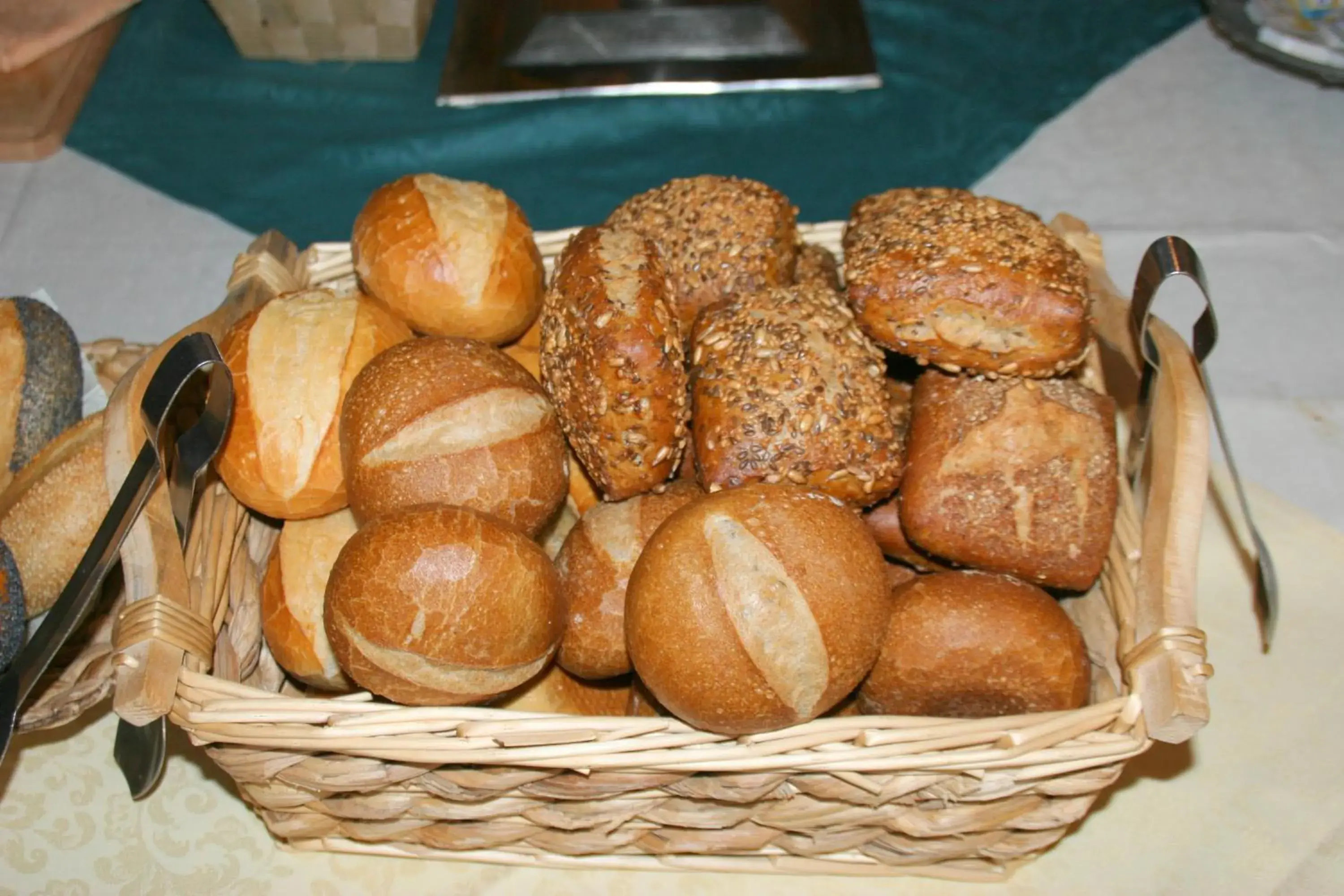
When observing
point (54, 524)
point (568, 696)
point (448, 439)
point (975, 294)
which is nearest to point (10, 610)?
point (54, 524)

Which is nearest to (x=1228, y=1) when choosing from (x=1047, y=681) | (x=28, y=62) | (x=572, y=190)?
(x=572, y=190)

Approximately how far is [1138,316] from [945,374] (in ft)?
0.75

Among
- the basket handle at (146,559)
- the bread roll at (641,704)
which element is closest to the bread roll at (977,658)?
the bread roll at (641,704)

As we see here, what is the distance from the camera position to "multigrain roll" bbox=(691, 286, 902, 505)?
44.4 inches

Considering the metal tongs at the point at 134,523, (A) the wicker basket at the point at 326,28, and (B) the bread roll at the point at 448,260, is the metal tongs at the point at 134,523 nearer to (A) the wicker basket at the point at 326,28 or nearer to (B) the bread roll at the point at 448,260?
(B) the bread roll at the point at 448,260

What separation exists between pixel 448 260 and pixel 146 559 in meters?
0.49

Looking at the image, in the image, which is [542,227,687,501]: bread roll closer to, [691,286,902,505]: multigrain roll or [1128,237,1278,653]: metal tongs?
[691,286,902,505]: multigrain roll

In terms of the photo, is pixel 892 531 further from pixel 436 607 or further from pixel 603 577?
pixel 436 607

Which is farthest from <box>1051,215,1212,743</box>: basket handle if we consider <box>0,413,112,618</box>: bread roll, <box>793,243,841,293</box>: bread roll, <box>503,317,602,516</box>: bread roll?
<box>0,413,112,618</box>: bread roll

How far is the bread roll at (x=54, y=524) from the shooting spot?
3.99 feet

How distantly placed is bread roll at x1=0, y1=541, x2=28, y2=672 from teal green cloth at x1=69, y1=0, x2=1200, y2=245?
107cm

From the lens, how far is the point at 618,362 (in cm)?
108

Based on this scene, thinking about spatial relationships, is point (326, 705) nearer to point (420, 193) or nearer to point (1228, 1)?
point (420, 193)

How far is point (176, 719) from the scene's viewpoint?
0.99 m
